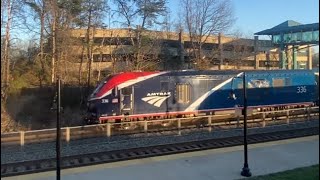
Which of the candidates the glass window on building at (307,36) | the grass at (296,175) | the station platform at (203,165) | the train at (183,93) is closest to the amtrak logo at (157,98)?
the train at (183,93)

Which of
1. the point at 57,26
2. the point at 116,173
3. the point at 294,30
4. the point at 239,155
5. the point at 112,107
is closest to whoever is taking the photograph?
the point at 116,173

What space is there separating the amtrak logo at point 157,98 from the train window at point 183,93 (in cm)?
69

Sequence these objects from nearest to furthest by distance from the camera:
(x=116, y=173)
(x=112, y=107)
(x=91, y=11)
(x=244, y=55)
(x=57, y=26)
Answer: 1. (x=116, y=173)
2. (x=112, y=107)
3. (x=57, y=26)
4. (x=91, y=11)
5. (x=244, y=55)

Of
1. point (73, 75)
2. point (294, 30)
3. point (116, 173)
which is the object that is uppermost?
point (294, 30)

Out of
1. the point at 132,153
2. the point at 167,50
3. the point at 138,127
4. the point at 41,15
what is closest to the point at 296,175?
the point at 132,153

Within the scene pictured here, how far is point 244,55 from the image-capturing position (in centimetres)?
5419

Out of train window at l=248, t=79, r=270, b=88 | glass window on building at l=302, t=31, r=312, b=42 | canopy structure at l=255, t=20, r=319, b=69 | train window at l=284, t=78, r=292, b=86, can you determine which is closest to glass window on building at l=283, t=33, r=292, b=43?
canopy structure at l=255, t=20, r=319, b=69

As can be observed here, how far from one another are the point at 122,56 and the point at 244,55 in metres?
24.3

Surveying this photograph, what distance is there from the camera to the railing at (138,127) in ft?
53.3

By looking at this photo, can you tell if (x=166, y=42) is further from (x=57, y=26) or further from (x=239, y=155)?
(x=239, y=155)

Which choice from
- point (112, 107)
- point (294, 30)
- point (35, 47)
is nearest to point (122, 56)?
point (35, 47)

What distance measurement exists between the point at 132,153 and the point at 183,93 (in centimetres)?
913

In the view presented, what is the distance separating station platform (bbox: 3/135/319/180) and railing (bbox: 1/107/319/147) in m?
1.97

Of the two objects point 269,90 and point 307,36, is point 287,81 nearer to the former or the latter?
point 269,90
